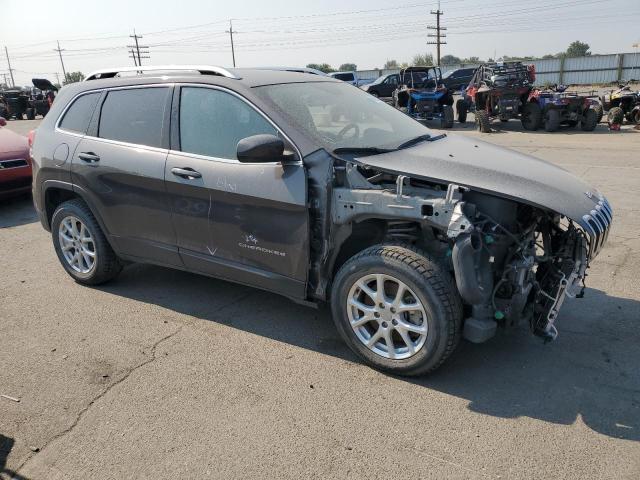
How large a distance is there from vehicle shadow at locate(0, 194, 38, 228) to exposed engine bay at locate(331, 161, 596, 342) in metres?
6.24

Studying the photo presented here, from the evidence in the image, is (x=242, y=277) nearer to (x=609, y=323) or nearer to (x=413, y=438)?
(x=413, y=438)

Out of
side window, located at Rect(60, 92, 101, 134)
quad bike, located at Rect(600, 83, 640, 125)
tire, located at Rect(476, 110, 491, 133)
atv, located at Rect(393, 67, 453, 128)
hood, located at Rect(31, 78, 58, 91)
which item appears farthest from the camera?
atv, located at Rect(393, 67, 453, 128)

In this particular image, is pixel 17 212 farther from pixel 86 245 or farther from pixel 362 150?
pixel 362 150

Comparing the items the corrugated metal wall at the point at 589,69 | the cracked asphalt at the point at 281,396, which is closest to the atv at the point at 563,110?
the cracked asphalt at the point at 281,396

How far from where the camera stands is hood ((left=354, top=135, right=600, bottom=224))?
2.97 m

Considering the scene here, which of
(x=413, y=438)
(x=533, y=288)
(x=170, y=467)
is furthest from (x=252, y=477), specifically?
(x=533, y=288)

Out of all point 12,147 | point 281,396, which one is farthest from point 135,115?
point 12,147

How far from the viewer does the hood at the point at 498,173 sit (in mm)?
2975

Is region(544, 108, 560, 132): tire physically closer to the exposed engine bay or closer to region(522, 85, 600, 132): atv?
region(522, 85, 600, 132): atv

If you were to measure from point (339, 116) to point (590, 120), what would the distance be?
13.7 m

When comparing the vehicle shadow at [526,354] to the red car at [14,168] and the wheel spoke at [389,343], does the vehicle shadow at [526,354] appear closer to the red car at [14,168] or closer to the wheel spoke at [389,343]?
the wheel spoke at [389,343]

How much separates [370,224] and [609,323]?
198 centimetres

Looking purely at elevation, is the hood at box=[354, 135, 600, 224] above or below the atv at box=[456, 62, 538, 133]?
above

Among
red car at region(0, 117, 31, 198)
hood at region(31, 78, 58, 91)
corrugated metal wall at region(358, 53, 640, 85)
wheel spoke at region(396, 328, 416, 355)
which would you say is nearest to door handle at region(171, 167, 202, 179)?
wheel spoke at region(396, 328, 416, 355)
